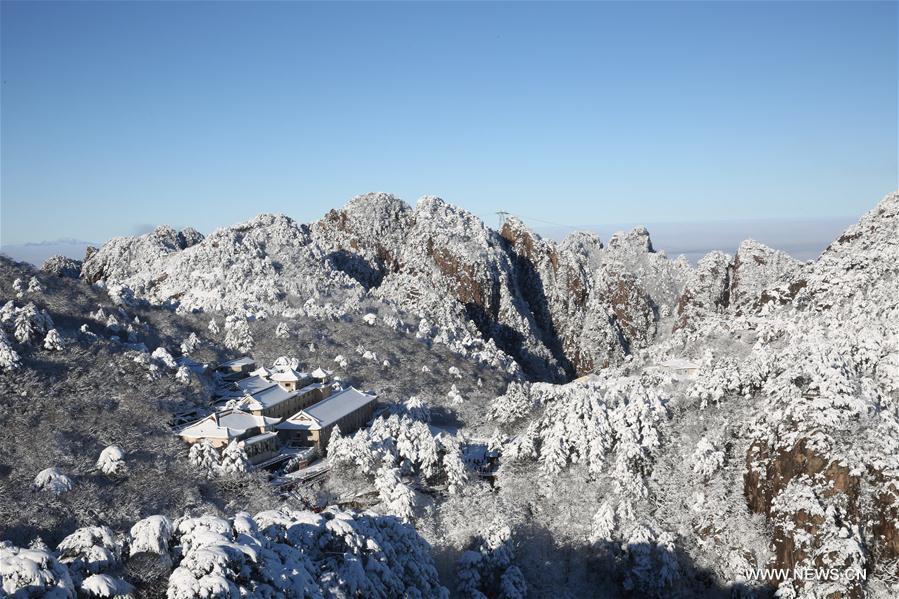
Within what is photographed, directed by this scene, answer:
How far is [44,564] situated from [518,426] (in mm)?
37598

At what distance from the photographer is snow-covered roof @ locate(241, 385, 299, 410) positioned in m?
47.2

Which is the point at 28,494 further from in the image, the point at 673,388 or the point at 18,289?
the point at 673,388

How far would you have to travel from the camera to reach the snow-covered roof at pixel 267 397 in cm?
4722

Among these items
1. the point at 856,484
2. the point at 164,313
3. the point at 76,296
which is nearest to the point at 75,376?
the point at 76,296

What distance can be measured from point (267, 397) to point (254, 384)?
4.93 metres

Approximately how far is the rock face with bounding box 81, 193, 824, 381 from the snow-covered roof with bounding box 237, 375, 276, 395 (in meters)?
35.0

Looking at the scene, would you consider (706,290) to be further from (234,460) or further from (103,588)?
(103,588)

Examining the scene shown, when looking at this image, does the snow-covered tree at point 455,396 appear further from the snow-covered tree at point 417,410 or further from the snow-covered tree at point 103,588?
the snow-covered tree at point 103,588

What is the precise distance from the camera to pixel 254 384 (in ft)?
176

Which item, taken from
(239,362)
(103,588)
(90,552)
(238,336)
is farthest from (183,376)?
(103,588)

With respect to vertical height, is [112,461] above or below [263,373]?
below

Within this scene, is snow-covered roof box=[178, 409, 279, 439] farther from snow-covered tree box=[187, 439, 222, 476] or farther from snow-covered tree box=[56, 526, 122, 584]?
snow-covered tree box=[56, 526, 122, 584]

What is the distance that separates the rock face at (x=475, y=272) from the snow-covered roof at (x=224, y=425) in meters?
46.2

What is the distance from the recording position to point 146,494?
1335 inches
